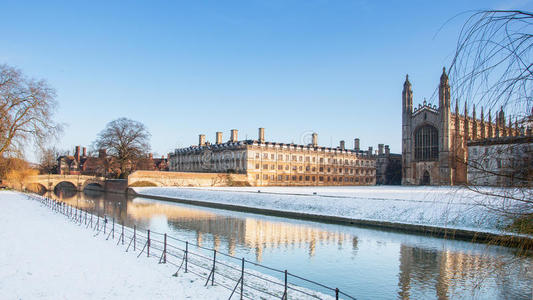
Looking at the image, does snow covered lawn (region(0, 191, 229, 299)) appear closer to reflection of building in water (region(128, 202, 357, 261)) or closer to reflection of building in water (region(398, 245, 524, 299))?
reflection of building in water (region(128, 202, 357, 261))

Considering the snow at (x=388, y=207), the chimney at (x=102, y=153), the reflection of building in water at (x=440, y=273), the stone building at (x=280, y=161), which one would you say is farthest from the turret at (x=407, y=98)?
the reflection of building in water at (x=440, y=273)

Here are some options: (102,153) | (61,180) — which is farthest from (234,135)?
(61,180)

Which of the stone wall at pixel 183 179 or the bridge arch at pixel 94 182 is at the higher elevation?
the stone wall at pixel 183 179

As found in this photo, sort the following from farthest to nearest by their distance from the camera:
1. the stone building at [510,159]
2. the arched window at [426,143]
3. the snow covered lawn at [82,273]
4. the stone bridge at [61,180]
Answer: the arched window at [426,143]
the stone bridge at [61,180]
the snow covered lawn at [82,273]
the stone building at [510,159]

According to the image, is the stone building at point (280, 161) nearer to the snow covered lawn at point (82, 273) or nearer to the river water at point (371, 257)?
the river water at point (371, 257)

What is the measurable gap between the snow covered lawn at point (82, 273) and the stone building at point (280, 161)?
5882 cm

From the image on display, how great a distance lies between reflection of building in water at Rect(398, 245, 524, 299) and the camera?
11179mm

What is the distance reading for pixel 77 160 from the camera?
11850 cm

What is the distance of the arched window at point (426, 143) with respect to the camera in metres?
72.8

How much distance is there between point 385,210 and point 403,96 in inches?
2354

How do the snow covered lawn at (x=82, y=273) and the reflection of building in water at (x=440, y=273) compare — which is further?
the reflection of building in water at (x=440, y=273)

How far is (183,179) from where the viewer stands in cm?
6788

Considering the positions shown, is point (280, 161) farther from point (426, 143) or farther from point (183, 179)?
point (426, 143)

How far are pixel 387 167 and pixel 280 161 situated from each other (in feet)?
111
